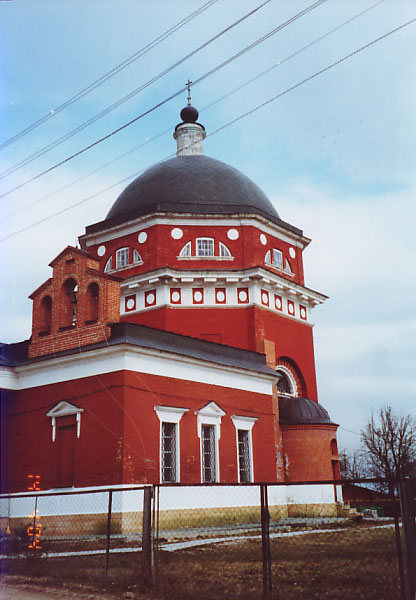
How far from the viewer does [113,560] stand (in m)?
11.0

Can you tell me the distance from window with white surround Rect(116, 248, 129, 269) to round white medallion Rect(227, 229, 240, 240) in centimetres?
467

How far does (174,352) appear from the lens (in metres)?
19.9

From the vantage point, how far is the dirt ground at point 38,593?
324 inches

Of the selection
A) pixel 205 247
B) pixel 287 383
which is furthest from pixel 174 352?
pixel 287 383

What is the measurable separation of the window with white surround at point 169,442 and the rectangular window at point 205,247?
32.0 feet

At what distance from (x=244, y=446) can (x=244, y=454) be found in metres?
0.28

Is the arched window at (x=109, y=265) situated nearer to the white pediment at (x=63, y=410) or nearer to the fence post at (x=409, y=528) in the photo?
the white pediment at (x=63, y=410)

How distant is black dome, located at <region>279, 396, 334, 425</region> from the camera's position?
81.0 ft

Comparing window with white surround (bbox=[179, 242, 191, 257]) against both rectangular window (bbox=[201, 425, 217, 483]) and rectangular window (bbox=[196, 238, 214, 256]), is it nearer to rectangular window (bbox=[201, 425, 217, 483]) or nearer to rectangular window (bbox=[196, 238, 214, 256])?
rectangular window (bbox=[196, 238, 214, 256])

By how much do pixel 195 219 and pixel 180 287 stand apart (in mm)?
3270

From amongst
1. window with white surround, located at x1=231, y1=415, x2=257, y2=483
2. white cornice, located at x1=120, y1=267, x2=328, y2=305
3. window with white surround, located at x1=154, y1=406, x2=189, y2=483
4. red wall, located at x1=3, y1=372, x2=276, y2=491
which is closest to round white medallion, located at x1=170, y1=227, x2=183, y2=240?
white cornice, located at x1=120, y1=267, x2=328, y2=305

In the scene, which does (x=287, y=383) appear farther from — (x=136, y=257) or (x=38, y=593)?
(x=38, y=593)

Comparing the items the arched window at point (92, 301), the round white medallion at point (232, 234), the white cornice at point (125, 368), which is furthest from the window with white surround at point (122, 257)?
the white cornice at point (125, 368)

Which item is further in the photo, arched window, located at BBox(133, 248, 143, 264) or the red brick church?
arched window, located at BBox(133, 248, 143, 264)
